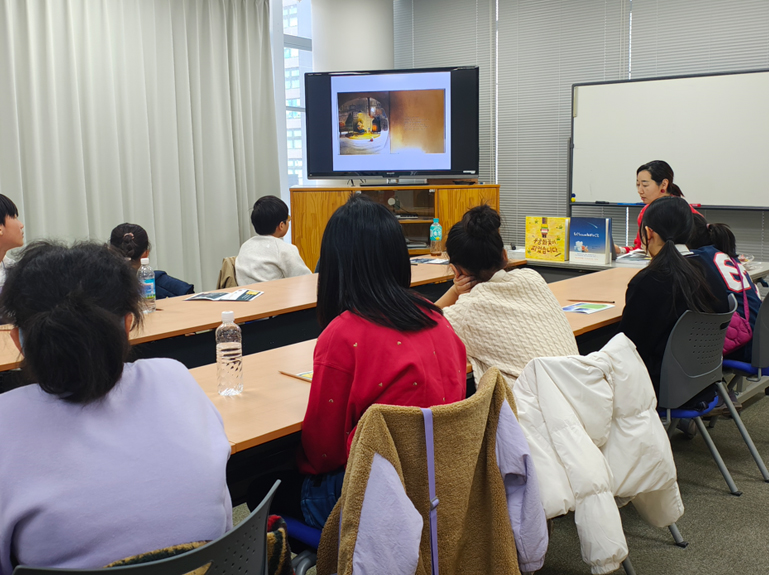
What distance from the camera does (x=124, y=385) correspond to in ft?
3.43

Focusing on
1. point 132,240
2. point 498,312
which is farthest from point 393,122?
point 498,312

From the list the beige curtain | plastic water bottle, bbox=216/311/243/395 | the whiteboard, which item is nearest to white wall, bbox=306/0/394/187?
the beige curtain

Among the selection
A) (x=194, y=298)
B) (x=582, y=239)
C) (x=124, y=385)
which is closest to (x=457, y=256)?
(x=124, y=385)

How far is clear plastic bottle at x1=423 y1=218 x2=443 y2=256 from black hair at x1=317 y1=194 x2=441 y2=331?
3.53 m

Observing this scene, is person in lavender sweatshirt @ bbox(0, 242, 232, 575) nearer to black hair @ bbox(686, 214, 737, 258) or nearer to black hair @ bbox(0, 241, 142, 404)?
black hair @ bbox(0, 241, 142, 404)

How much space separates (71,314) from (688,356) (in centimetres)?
210

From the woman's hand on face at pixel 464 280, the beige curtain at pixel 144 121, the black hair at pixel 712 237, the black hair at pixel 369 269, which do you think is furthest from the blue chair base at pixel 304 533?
the beige curtain at pixel 144 121

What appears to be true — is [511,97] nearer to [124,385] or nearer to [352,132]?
[352,132]

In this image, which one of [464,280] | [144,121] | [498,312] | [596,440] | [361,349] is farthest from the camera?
[144,121]

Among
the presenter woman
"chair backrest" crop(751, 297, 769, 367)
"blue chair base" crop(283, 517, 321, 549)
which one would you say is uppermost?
the presenter woman

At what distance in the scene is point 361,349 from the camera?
4.83 ft

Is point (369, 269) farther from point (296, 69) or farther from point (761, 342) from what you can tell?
point (296, 69)

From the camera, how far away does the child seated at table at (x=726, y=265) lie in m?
2.86

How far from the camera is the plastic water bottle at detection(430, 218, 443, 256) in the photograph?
5105 mm
